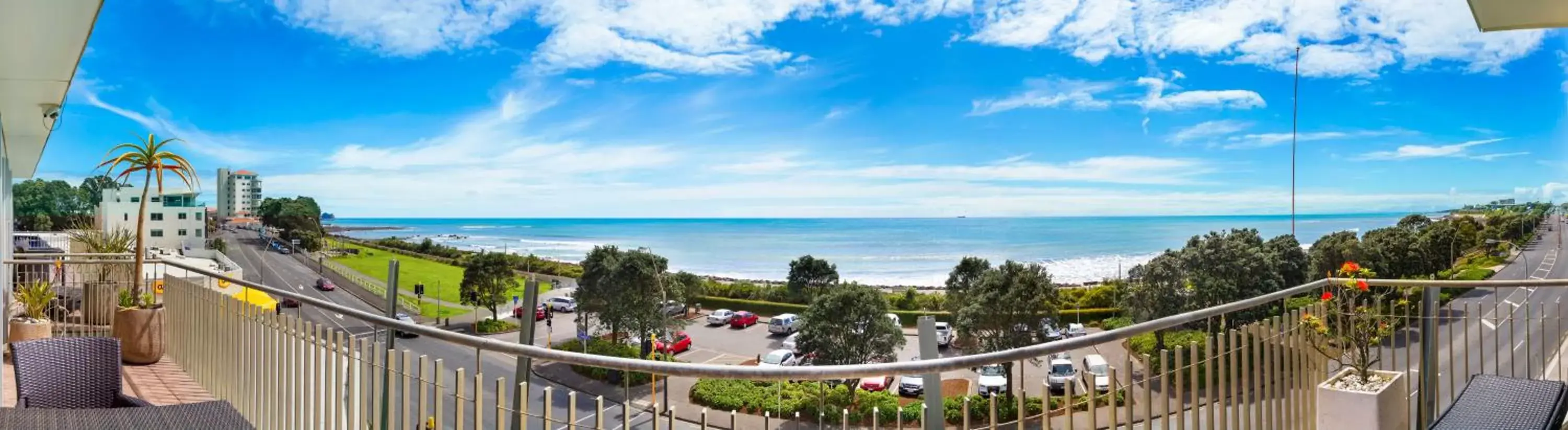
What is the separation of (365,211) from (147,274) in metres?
121

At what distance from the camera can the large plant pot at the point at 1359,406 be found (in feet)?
8.29

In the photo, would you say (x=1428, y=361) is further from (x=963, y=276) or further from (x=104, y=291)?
(x=963, y=276)

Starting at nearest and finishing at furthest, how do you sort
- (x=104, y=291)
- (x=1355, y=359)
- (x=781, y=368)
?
1. (x=781, y=368)
2. (x=1355, y=359)
3. (x=104, y=291)

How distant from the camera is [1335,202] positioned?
88.9 metres

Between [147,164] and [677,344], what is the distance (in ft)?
111

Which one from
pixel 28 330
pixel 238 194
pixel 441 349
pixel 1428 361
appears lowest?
pixel 441 349

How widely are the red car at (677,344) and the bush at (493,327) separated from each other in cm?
1262

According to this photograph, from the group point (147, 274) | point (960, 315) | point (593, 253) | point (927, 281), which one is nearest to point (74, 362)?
point (147, 274)

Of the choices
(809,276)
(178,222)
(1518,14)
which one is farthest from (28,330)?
(178,222)

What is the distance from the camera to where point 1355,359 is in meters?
2.70

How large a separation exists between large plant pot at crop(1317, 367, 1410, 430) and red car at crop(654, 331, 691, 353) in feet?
116

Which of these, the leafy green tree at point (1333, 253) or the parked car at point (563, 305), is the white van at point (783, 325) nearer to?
the parked car at point (563, 305)

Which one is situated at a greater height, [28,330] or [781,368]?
[781,368]

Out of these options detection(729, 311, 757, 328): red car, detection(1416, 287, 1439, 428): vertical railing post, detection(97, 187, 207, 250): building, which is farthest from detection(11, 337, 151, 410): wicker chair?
detection(97, 187, 207, 250): building
